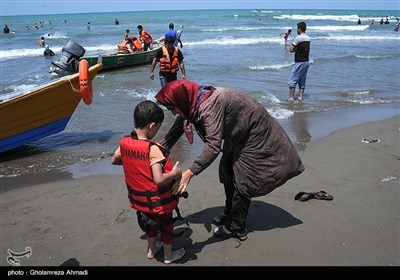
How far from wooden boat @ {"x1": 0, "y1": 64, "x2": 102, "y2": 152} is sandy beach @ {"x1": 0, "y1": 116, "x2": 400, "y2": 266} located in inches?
48.3

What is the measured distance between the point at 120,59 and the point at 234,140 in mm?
12309

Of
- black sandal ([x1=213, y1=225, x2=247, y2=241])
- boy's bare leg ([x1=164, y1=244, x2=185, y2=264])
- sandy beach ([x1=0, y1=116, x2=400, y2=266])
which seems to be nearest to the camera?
boy's bare leg ([x1=164, y1=244, x2=185, y2=264])

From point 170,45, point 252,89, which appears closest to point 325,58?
point 252,89

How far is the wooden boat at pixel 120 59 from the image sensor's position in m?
13.4

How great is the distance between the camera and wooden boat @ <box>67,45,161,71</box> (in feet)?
44.1

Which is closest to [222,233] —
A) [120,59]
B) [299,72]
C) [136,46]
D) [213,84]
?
[299,72]

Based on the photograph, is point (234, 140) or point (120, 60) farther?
point (120, 60)

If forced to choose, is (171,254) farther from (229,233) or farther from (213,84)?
(213,84)

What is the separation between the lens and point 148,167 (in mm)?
2566

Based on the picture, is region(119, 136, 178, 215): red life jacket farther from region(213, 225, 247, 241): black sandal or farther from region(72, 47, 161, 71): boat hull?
region(72, 47, 161, 71): boat hull

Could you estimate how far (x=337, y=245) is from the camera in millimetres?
3186

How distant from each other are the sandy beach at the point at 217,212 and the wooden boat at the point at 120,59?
9321 millimetres

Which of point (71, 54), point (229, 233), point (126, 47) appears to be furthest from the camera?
point (126, 47)

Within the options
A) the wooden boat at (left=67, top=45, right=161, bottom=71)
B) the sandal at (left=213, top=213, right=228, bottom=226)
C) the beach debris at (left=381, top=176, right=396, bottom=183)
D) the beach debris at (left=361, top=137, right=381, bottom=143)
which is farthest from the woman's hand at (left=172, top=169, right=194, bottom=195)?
the wooden boat at (left=67, top=45, right=161, bottom=71)
